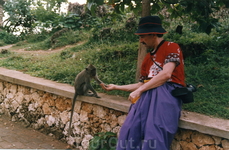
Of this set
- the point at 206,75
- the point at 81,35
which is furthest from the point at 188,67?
the point at 81,35

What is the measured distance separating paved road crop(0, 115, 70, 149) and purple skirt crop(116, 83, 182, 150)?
7.70 ft

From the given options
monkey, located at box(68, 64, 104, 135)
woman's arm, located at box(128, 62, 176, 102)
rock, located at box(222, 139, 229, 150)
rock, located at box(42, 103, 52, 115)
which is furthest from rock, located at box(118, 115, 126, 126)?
rock, located at box(42, 103, 52, 115)

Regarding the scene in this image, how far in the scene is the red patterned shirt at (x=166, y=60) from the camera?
271 cm

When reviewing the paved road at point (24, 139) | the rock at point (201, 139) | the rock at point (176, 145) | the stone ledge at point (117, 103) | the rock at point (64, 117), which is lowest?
the paved road at point (24, 139)

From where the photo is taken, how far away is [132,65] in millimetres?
6262

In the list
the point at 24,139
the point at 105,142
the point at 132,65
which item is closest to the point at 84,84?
the point at 105,142

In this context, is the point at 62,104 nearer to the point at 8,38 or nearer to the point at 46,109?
the point at 46,109

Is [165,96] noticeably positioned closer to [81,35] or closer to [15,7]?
[81,35]

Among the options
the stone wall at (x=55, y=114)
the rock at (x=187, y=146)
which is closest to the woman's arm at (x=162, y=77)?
the rock at (x=187, y=146)

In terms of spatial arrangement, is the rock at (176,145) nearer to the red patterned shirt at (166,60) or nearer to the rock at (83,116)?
the red patterned shirt at (166,60)

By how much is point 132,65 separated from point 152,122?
3780 millimetres

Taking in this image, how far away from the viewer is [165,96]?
266 cm

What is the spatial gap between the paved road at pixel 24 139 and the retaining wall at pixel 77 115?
Result: 135mm

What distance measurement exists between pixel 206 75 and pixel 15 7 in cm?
1330
